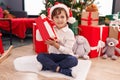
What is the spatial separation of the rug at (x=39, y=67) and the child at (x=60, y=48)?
51mm

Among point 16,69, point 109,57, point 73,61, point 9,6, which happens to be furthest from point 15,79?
point 9,6

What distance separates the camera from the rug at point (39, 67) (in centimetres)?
158

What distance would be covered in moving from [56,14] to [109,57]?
0.89 metres

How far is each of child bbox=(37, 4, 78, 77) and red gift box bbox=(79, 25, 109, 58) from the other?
0.47 meters

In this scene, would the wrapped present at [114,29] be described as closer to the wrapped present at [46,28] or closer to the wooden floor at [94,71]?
the wooden floor at [94,71]

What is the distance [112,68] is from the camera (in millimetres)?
1826

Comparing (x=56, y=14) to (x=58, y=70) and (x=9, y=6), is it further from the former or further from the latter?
(x=9, y=6)

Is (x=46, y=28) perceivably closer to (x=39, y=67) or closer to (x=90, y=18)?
(x=39, y=67)

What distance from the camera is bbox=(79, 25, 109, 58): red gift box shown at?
208 cm

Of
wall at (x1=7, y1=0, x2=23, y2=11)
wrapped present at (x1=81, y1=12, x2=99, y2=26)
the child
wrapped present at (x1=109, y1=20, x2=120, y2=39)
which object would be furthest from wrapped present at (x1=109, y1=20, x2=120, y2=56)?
wall at (x1=7, y1=0, x2=23, y2=11)

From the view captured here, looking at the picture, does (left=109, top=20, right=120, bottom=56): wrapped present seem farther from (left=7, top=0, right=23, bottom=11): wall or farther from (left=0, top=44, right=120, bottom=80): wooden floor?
(left=7, top=0, right=23, bottom=11): wall

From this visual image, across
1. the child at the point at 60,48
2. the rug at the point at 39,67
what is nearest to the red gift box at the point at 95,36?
the rug at the point at 39,67

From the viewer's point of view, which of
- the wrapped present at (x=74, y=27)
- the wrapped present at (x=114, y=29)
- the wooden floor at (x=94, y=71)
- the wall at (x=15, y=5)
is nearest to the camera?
the wooden floor at (x=94, y=71)

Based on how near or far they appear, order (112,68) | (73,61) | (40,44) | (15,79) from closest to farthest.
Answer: (15,79) → (73,61) → (112,68) → (40,44)
